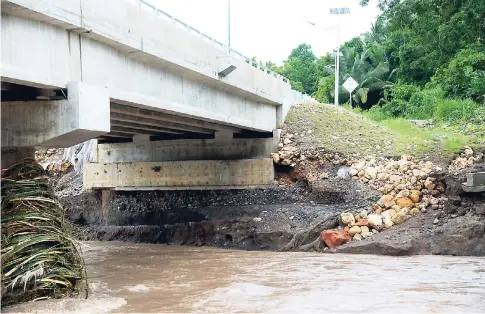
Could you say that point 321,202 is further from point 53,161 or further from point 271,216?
point 53,161

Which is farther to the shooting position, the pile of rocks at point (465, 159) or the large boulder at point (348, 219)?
the pile of rocks at point (465, 159)

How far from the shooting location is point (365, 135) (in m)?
23.0

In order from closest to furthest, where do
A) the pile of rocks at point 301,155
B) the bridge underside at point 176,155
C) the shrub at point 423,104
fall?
the bridge underside at point 176,155, the pile of rocks at point 301,155, the shrub at point 423,104

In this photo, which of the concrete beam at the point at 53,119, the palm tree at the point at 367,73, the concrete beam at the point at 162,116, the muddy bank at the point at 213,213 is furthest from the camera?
the palm tree at the point at 367,73

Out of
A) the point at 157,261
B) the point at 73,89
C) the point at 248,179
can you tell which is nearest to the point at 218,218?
the point at 248,179

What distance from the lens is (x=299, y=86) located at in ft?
189

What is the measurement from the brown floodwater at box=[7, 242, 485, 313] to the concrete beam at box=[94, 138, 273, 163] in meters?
6.29

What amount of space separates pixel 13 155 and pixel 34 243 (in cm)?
221

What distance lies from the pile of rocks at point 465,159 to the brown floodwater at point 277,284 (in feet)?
16.8

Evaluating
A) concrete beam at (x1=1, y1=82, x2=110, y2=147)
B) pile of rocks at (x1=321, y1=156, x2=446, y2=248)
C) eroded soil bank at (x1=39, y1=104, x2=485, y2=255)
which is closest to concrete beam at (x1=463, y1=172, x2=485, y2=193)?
eroded soil bank at (x1=39, y1=104, x2=485, y2=255)

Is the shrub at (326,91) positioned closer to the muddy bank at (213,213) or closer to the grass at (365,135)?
the grass at (365,135)

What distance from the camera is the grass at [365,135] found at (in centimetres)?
2072

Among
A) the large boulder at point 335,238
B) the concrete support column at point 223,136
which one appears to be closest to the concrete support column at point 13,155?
the large boulder at point 335,238

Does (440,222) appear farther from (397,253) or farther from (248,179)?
(248,179)
